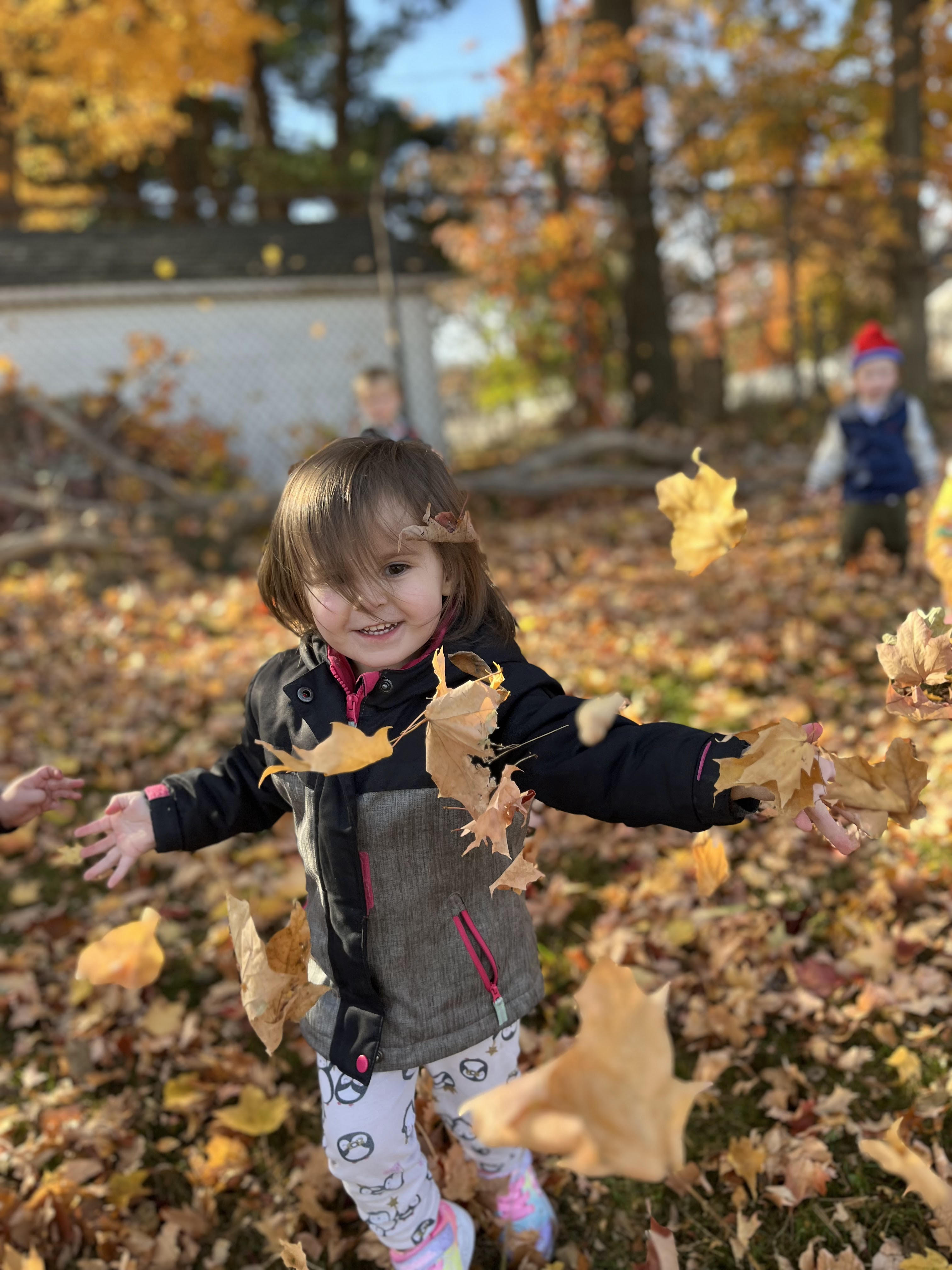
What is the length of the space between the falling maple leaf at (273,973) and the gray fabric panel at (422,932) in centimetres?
5

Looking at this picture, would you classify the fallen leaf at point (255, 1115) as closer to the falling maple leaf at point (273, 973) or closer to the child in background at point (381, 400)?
the falling maple leaf at point (273, 973)

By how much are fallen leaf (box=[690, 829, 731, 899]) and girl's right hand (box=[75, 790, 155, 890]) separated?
1.06 metres

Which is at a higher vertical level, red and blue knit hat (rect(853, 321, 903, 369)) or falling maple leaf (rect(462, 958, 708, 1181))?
red and blue knit hat (rect(853, 321, 903, 369))

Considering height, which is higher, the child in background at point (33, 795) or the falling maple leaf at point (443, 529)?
the falling maple leaf at point (443, 529)

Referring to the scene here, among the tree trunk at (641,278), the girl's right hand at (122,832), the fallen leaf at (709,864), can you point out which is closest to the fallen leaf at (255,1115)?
the girl's right hand at (122,832)

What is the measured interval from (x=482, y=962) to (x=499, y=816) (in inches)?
16.8

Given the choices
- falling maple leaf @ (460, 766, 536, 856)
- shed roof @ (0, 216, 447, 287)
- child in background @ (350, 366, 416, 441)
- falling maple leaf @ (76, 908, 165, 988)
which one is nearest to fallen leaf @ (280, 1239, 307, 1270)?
falling maple leaf @ (76, 908, 165, 988)

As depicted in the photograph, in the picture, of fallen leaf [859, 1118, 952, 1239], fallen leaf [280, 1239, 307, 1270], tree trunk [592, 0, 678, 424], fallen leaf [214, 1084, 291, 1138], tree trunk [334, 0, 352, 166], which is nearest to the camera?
fallen leaf [859, 1118, 952, 1239]

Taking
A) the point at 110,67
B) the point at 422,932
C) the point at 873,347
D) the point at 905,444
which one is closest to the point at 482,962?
the point at 422,932

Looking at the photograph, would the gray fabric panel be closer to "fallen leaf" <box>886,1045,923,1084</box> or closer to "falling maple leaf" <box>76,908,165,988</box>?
"falling maple leaf" <box>76,908,165,988</box>

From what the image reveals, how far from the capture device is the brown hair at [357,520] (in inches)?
57.7

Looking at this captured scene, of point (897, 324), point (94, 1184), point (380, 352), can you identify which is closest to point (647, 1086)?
point (94, 1184)

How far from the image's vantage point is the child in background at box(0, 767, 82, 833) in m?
1.84

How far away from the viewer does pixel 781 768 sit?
1249 mm
